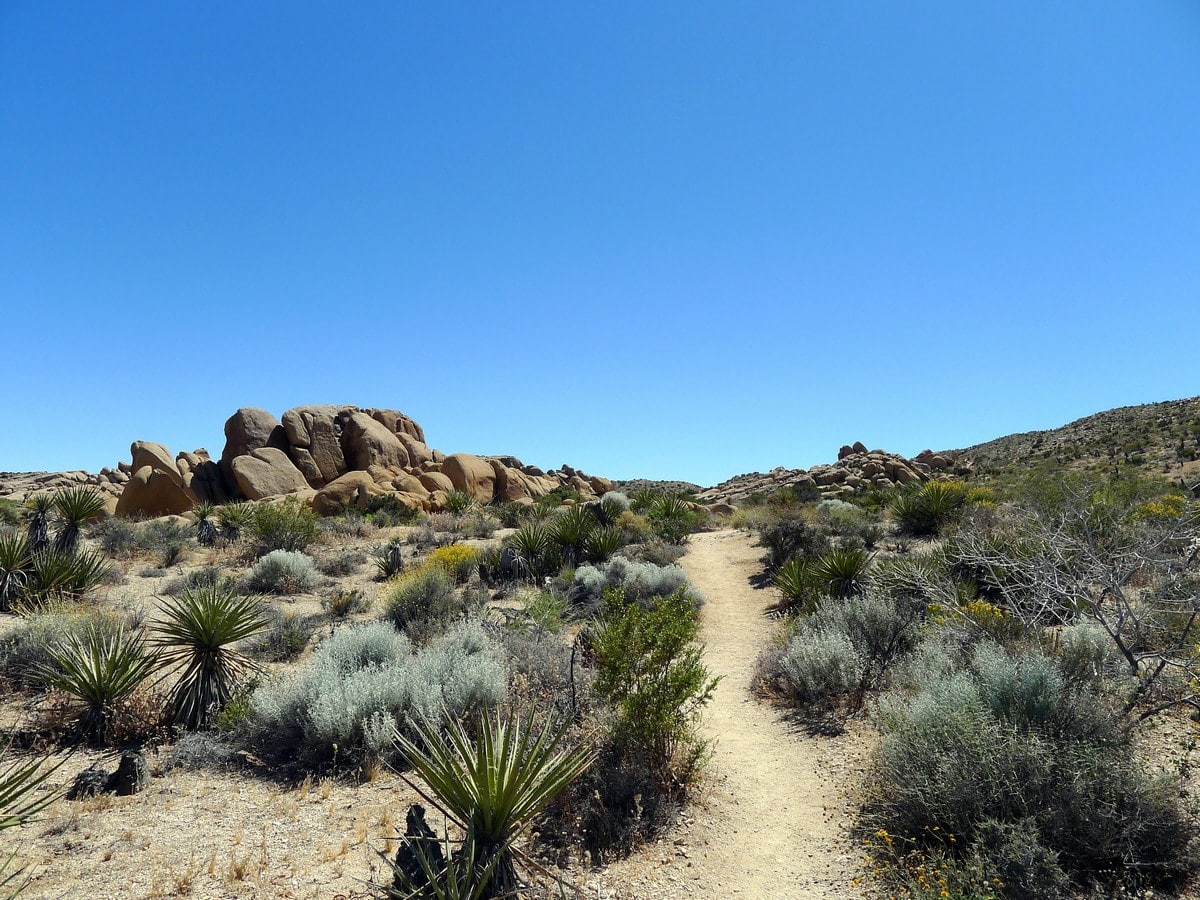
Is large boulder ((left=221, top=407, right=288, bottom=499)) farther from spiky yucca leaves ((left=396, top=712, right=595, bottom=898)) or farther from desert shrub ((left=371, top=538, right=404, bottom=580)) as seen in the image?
spiky yucca leaves ((left=396, top=712, right=595, bottom=898))

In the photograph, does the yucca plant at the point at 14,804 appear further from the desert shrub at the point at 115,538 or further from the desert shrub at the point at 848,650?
the desert shrub at the point at 115,538

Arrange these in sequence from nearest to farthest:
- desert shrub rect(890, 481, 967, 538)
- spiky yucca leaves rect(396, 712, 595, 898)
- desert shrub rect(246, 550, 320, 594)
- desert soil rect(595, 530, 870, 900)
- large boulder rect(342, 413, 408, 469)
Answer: spiky yucca leaves rect(396, 712, 595, 898)
desert soil rect(595, 530, 870, 900)
desert shrub rect(246, 550, 320, 594)
desert shrub rect(890, 481, 967, 538)
large boulder rect(342, 413, 408, 469)

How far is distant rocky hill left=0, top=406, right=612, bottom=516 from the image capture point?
29.2 meters

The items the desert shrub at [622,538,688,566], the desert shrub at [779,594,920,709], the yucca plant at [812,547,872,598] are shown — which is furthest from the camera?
the desert shrub at [622,538,688,566]

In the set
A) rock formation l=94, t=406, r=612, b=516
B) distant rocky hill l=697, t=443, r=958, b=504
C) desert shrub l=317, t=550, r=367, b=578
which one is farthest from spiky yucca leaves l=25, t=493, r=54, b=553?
distant rocky hill l=697, t=443, r=958, b=504

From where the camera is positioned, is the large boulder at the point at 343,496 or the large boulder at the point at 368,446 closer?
the large boulder at the point at 343,496

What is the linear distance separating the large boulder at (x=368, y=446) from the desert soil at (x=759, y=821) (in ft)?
91.9

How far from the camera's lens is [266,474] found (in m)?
30.3

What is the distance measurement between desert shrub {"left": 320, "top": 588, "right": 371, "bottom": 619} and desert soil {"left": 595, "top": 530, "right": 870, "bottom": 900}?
23.3ft

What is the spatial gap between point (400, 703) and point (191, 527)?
19.1 metres

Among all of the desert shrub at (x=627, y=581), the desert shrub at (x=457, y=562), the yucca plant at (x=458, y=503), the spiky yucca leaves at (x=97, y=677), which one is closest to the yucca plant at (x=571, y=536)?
the desert shrub at (x=627, y=581)

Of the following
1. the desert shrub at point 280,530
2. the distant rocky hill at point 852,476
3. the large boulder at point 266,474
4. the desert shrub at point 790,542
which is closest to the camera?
the desert shrub at point 790,542

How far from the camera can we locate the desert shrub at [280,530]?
1723cm

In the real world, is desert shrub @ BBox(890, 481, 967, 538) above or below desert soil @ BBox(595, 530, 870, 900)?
above
